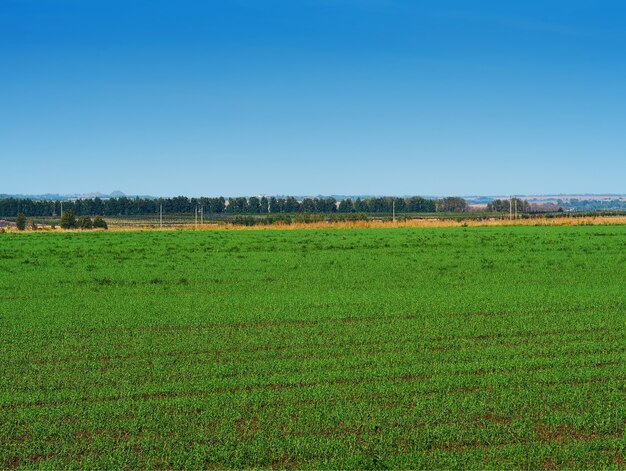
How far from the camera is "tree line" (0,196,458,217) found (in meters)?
111

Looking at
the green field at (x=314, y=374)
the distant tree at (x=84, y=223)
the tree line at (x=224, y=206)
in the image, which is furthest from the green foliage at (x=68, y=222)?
the green field at (x=314, y=374)

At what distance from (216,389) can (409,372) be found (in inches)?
103

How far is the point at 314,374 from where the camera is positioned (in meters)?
8.98

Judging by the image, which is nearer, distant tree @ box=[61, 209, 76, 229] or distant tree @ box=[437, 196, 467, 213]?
distant tree @ box=[61, 209, 76, 229]

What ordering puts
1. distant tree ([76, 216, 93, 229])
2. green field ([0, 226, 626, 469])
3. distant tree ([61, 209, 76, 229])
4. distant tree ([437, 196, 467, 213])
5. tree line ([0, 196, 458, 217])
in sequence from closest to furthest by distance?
green field ([0, 226, 626, 469]) → distant tree ([61, 209, 76, 229]) → distant tree ([76, 216, 93, 229]) → tree line ([0, 196, 458, 217]) → distant tree ([437, 196, 467, 213])

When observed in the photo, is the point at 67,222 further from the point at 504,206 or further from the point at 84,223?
the point at 504,206

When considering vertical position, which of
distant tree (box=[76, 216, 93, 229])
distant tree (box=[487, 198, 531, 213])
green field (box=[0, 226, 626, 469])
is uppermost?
distant tree (box=[487, 198, 531, 213])

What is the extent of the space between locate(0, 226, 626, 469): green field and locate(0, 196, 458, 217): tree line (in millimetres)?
96862

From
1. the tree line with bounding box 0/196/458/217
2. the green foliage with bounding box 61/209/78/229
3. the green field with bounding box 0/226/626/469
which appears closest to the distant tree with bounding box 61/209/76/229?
the green foliage with bounding box 61/209/78/229

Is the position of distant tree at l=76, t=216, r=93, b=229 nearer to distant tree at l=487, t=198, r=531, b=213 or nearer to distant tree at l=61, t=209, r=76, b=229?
distant tree at l=61, t=209, r=76, b=229

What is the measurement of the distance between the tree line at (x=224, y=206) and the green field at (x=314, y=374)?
96.9 meters

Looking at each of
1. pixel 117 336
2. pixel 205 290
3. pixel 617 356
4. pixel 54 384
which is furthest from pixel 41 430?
pixel 205 290

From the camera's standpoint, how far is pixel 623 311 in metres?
13.9

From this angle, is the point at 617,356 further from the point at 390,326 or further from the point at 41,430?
the point at 41,430
